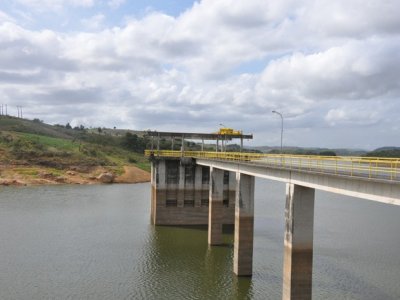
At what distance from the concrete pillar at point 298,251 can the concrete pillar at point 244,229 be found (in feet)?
29.0

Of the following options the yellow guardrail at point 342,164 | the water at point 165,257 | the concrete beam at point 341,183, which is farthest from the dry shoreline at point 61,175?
the concrete beam at point 341,183

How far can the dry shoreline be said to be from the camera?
97.1 metres

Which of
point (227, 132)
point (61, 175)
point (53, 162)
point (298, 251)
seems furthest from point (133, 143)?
point (298, 251)

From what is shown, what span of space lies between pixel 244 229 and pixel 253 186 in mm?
3706

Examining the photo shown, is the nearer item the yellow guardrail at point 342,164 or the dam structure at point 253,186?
the yellow guardrail at point 342,164

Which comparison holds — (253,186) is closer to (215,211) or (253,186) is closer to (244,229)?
(244,229)

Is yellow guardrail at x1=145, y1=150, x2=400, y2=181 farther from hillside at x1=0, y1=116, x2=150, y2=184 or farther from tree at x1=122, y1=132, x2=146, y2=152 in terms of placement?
tree at x1=122, y1=132, x2=146, y2=152

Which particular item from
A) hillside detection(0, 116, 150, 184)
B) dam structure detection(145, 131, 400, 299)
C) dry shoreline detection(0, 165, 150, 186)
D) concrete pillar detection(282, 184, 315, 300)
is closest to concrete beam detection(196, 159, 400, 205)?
dam structure detection(145, 131, 400, 299)

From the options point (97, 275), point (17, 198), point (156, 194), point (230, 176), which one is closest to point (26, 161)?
point (17, 198)

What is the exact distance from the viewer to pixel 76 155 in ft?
392

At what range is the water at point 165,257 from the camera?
3175cm

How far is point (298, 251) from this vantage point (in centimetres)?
2589

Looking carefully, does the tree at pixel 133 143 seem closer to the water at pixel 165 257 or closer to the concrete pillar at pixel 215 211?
the water at pixel 165 257

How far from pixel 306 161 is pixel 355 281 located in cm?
1171
